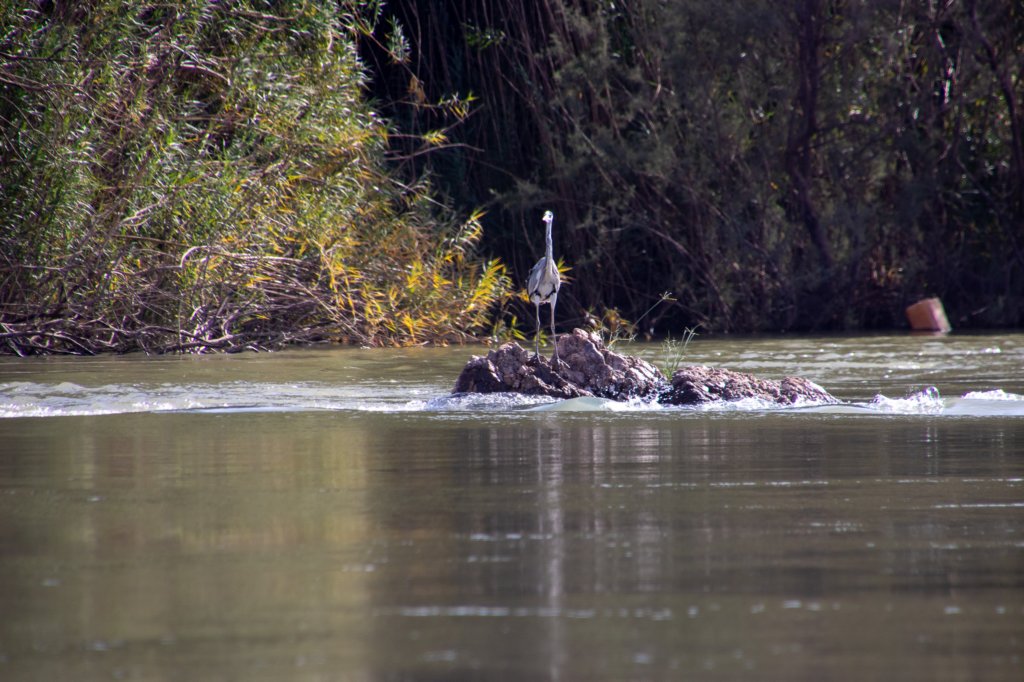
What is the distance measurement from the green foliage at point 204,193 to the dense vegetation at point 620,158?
4 cm

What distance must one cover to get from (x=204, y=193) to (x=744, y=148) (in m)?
6.60

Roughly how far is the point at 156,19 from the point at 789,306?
24.5 feet

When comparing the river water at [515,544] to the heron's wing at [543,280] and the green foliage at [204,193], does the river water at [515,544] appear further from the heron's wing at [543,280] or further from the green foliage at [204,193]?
the green foliage at [204,193]

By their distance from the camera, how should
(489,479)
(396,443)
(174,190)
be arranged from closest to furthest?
(489,479) → (396,443) → (174,190)

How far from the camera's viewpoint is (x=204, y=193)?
40.5 feet

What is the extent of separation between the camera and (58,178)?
1139cm

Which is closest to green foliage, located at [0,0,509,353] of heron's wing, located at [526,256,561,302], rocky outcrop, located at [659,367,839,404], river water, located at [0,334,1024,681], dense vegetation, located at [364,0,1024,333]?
dense vegetation, located at [364,0,1024,333]

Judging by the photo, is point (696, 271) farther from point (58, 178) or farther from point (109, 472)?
point (109, 472)

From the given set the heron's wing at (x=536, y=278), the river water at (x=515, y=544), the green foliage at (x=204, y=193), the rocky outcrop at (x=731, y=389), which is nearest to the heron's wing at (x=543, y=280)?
the heron's wing at (x=536, y=278)

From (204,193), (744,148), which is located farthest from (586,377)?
(744,148)

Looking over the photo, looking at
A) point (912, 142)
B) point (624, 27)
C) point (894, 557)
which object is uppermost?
point (624, 27)

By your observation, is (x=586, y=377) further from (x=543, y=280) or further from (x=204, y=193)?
(x=204, y=193)

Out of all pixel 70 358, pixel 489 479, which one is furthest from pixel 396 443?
pixel 70 358

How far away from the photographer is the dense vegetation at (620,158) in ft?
43.6
